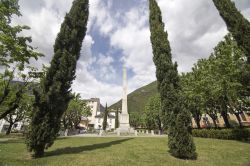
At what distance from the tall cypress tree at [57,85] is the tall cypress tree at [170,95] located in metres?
6.24

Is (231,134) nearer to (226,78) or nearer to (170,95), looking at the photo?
(226,78)

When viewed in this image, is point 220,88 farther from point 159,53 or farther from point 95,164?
point 95,164

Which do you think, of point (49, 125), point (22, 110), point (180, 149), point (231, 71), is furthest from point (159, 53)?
point (22, 110)

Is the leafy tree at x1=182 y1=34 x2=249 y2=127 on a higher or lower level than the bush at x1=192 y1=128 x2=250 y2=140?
higher

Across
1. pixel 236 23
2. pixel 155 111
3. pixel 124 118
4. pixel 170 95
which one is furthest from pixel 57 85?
pixel 155 111

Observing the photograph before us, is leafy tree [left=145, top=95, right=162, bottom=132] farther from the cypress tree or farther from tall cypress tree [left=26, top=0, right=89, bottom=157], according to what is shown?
tall cypress tree [left=26, top=0, right=89, bottom=157]

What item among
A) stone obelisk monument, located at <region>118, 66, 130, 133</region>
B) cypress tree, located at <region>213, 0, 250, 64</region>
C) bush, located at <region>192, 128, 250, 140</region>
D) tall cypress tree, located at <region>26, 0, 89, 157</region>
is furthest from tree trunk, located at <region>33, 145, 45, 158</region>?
stone obelisk monument, located at <region>118, 66, 130, 133</region>

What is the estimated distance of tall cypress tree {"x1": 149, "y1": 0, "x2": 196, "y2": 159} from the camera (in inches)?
423

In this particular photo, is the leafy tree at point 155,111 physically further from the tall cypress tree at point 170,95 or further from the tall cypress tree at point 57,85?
the tall cypress tree at point 57,85

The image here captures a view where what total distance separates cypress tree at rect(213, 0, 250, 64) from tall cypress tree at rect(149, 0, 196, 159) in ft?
21.6

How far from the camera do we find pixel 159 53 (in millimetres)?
13055

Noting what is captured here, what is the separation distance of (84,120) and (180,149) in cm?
8639

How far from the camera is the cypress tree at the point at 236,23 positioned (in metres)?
14.9

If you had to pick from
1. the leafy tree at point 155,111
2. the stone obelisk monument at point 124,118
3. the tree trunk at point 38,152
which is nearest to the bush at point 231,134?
the stone obelisk monument at point 124,118
